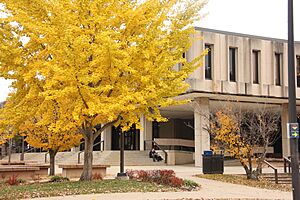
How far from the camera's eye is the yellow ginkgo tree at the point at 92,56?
46.1 feet

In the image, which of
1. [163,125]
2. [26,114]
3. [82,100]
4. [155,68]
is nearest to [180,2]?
[155,68]

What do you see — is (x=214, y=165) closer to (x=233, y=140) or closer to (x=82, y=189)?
(x=233, y=140)

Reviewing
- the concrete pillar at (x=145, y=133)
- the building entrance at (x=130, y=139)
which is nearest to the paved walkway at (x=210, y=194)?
the concrete pillar at (x=145, y=133)

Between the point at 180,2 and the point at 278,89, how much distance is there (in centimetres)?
1932

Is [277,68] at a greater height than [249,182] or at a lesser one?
greater

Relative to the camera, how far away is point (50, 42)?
14.7 meters

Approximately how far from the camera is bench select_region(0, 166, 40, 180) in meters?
20.1

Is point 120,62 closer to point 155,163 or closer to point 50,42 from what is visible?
point 50,42

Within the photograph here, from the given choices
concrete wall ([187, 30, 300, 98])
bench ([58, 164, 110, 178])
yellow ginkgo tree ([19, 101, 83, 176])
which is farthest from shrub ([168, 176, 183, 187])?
concrete wall ([187, 30, 300, 98])

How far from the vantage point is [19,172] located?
2050 centimetres

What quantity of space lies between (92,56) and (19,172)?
8520 mm

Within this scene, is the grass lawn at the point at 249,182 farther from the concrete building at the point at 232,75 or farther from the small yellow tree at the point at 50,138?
the concrete building at the point at 232,75

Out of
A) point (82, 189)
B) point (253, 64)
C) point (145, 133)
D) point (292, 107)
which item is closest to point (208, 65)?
point (253, 64)

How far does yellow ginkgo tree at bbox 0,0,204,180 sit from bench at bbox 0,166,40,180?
5.18m
